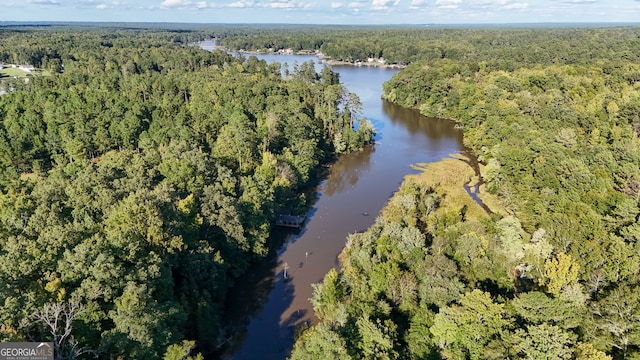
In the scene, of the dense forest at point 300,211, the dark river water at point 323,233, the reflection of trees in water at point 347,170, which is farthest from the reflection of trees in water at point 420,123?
the reflection of trees in water at point 347,170

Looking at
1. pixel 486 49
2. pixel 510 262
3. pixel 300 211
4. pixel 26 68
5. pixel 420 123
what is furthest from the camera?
pixel 486 49

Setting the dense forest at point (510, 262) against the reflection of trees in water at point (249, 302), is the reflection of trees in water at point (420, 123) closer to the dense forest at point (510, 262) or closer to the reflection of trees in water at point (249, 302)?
the dense forest at point (510, 262)

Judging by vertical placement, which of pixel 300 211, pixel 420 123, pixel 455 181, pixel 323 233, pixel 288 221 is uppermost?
pixel 420 123

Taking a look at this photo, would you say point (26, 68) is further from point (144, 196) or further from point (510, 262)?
point (510, 262)

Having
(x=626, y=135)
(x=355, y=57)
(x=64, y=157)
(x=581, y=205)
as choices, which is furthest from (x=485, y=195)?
(x=355, y=57)

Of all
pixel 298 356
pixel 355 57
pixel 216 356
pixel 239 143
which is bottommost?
pixel 216 356

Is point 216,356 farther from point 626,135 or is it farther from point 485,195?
point 626,135

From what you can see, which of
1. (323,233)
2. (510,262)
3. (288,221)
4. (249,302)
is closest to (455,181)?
(323,233)
